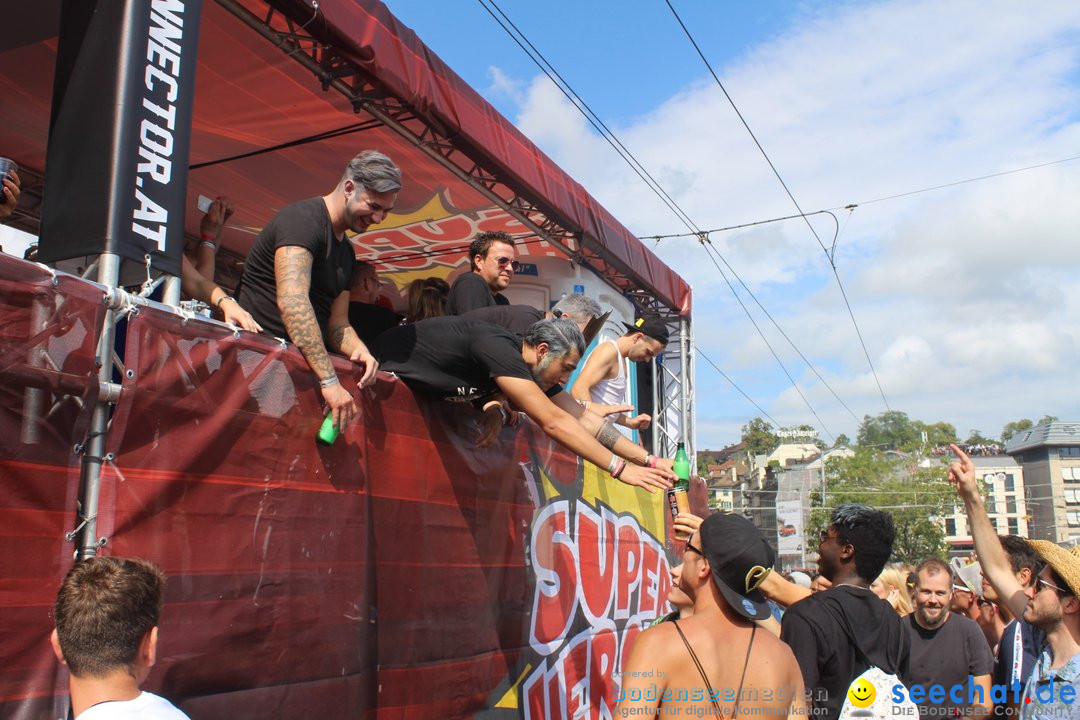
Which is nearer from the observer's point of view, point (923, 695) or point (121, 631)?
point (121, 631)

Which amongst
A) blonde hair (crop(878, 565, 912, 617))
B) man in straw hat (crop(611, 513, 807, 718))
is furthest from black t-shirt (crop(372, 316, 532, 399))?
blonde hair (crop(878, 565, 912, 617))

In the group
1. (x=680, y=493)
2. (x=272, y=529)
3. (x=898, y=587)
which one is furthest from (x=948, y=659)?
(x=272, y=529)

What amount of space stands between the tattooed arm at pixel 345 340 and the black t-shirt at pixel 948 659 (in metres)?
3.73

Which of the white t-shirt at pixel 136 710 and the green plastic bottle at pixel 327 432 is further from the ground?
the green plastic bottle at pixel 327 432

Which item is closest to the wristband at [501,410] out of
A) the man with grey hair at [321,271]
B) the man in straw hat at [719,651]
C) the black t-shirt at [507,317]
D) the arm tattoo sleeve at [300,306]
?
the black t-shirt at [507,317]

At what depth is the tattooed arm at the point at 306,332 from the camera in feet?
10.4

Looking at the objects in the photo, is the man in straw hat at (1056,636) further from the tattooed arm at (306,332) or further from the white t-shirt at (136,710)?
the white t-shirt at (136,710)

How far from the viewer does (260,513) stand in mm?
2842

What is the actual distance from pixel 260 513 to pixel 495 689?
5.83 feet

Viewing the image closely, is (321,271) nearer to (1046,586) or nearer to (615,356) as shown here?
(615,356)

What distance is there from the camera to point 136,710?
2.02 metres

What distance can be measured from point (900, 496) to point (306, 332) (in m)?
74.5

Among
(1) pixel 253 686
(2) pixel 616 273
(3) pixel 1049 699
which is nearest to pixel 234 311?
(1) pixel 253 686

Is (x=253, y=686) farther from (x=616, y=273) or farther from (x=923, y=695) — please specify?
(x=616, y=273)
